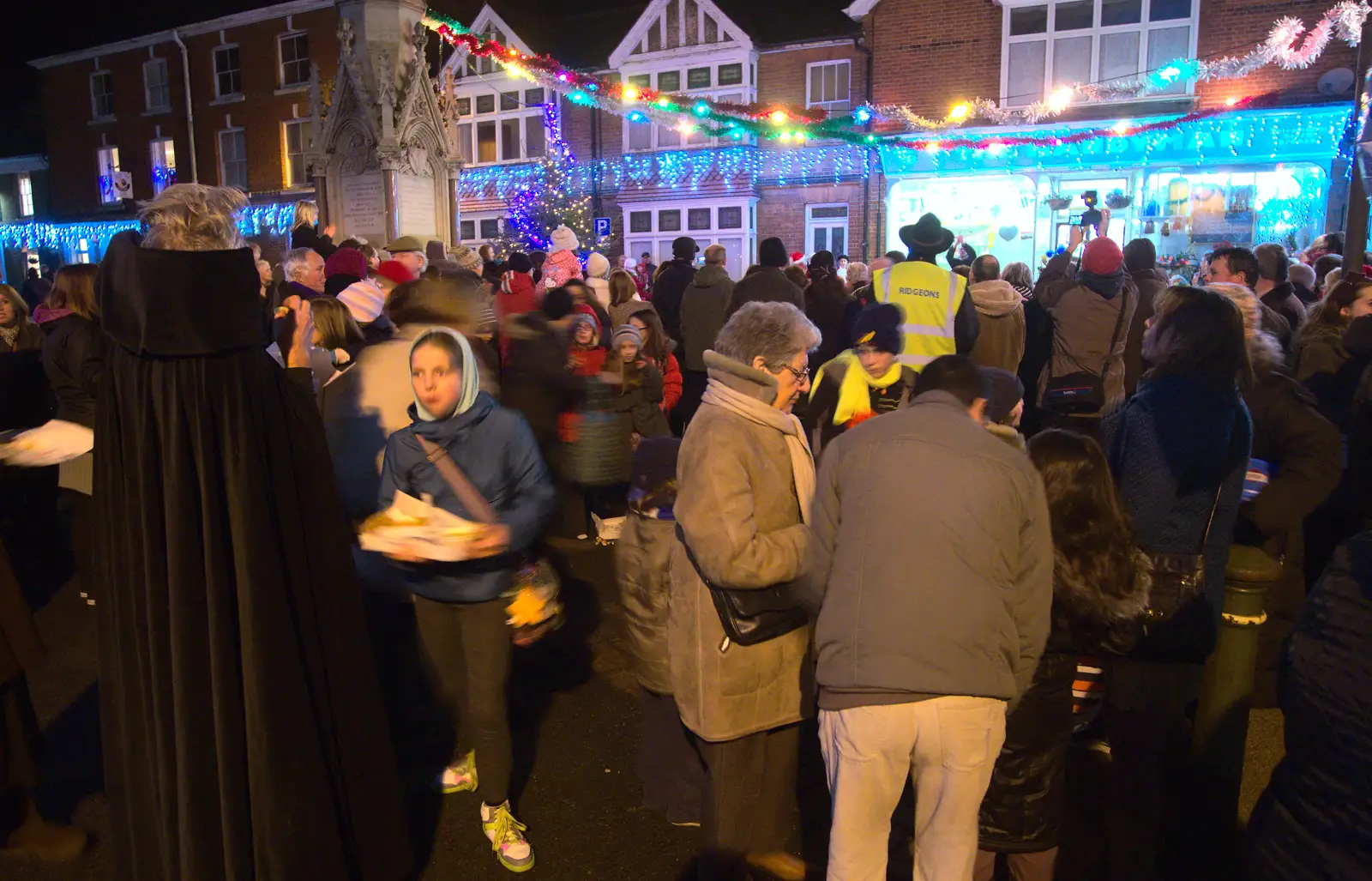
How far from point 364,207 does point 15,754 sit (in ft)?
36.7

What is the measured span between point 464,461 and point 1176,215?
17.2 meters

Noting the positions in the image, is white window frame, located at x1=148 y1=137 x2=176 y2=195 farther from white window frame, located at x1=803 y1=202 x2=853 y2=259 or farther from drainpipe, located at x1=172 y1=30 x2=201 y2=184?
white window frame, located at x1=803 y1=202 x2=853 y2=259

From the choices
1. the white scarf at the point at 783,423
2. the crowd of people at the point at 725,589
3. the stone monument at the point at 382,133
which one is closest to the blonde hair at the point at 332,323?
the crowd of people at the point at 725,589

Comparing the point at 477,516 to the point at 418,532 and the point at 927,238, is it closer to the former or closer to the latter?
the point at 418,532

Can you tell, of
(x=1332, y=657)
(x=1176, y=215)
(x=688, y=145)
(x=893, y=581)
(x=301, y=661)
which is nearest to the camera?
(x=1332, y=657)

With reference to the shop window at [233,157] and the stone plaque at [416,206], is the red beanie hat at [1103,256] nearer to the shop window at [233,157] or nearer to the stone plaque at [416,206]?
the stone plaque at [416,206]

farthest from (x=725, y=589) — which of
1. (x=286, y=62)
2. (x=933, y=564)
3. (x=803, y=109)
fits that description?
(x=286, y=62)

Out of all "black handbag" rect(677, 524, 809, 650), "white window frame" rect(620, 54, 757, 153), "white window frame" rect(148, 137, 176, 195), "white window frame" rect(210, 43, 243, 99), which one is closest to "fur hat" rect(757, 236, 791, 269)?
"black handbag" rect(677, 524, 809, 650)

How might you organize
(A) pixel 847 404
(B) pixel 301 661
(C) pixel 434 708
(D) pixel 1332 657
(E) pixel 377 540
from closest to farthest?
1. (D) pixel 1332 657
2. (B) pixel 301 661
3. (E) pixel 377 540
4. (C) pixel 434 708
5. (A) pixel 847 404

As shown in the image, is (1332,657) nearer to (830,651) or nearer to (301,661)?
(830,651)

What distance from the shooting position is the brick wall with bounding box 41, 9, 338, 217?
27188 millimetres

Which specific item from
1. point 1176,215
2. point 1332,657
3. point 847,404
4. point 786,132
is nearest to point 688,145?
point 786,132

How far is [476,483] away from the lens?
334cm

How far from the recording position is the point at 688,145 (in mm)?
23203
